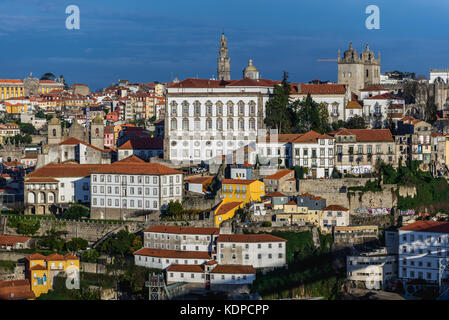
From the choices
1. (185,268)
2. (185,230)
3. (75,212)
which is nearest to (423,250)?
(185,268)

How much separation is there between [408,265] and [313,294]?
5.11m

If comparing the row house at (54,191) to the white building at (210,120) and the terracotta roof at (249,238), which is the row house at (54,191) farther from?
the terracotta roof at (249,238)

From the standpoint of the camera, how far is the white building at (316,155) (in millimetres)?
53031

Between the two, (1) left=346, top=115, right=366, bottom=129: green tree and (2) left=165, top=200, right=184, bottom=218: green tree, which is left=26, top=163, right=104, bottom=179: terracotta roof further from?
(1) left=346, top=115, right=366, bottom=129: green tree

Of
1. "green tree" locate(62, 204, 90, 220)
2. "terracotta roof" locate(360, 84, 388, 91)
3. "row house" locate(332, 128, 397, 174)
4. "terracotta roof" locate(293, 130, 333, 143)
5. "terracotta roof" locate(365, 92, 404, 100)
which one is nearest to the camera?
"green tree" locate(62, 204, 90, 220)

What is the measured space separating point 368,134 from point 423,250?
11.8 metres

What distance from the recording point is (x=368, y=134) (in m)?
54.2

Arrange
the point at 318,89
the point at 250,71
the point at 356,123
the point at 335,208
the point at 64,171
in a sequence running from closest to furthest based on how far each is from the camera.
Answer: the point at 335,208
the point at 64,171
the point at 356,123
the point at 318,89
the point at 250,71

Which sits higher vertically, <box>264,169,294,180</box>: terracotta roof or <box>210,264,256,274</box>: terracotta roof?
<box>264,169,294,180</box>: terracotta roof

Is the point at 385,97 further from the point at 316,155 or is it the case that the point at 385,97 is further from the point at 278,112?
the point at 316,155

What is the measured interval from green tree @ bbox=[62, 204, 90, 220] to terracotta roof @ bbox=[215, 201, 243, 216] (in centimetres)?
821

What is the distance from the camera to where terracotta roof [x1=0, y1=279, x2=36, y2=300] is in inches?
1658

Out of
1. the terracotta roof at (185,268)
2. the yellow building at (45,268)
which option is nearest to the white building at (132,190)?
the yellow building at (45,268)

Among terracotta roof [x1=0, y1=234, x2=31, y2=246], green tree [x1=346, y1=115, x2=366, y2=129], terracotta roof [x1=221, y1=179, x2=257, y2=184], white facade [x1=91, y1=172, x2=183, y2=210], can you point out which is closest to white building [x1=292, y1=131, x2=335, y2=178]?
terracotta roof [x1=221, y1=179, x2=257, y2=184]
